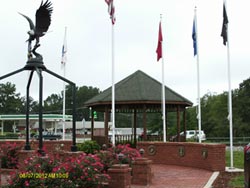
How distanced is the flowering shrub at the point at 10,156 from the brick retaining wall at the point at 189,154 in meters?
5.91

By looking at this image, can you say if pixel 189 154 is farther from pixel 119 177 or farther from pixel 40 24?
pixel 40 24

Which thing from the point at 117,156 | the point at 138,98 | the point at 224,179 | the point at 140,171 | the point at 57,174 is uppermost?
the point at 138,98

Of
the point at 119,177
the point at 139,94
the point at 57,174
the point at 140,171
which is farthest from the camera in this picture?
the point at 139,94

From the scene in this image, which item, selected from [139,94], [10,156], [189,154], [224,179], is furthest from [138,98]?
[224,179]

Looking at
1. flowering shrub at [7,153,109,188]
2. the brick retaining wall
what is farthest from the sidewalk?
→ flowering shrub at [7,153,109,188]

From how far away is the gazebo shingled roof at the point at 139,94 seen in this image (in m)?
21.0

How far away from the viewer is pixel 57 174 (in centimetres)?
844

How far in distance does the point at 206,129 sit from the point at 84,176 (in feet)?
149

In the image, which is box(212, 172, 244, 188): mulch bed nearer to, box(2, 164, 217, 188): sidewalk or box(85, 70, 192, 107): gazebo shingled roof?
box(2, 164, 217, 188): sidewalk

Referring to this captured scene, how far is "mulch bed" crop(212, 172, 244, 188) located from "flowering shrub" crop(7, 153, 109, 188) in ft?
12.1

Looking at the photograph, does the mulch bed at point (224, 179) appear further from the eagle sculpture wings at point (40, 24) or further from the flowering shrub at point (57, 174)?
the eagle sculpture wings at point (40, 24)

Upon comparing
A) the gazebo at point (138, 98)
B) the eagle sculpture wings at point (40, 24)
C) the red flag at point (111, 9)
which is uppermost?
the red flag at point (111, 9)

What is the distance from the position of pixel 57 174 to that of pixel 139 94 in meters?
13.3

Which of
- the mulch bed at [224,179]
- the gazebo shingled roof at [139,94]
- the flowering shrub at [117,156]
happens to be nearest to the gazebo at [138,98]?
the gazebo shingled roof at [139,94]
